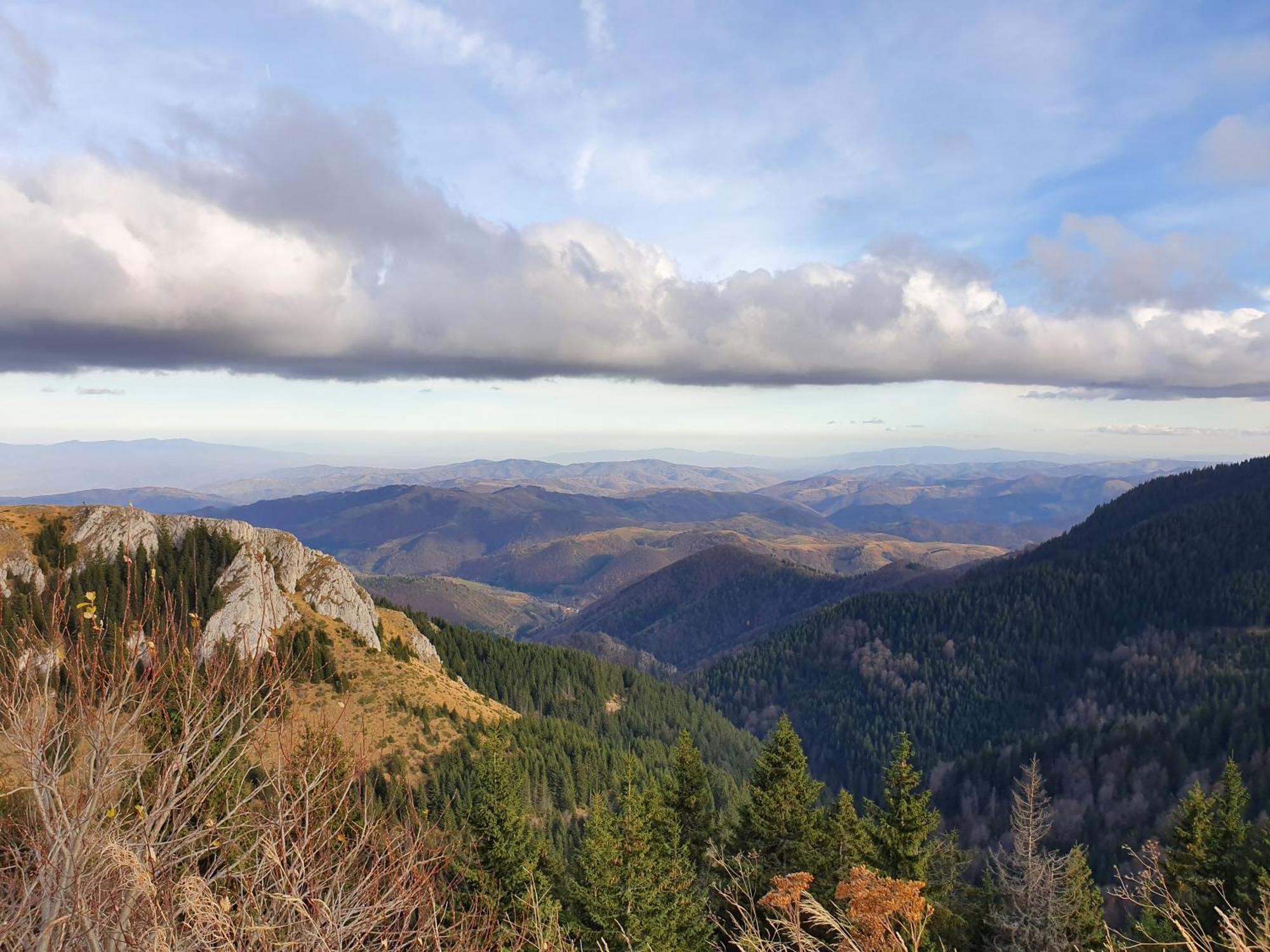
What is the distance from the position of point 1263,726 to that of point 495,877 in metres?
186

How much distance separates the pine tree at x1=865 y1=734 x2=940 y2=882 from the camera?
120 feet

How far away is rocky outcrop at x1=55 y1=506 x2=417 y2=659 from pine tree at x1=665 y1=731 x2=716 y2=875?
8131cm

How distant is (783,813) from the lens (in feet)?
129

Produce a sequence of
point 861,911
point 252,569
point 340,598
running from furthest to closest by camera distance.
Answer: point 340,598 < point 252,569 < point 861,911

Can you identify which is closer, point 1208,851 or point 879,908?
point 879,908

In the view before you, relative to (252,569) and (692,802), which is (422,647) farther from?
(692,802)

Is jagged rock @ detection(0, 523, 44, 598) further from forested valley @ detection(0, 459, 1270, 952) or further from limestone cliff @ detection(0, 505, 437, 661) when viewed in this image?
forested valley @ detection(0, 459, 1270, 952)

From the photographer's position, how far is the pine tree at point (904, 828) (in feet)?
120

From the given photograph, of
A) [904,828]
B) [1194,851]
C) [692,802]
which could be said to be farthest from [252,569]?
[1194,851]

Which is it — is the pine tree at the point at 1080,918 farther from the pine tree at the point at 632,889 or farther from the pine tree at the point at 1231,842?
the pine tree at the point at 632,889

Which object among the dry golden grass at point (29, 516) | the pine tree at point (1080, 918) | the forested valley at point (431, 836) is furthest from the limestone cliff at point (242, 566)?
the pine tree at point (1080, 918)

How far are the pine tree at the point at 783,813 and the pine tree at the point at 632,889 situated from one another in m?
5.28

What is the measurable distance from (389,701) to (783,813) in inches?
3183

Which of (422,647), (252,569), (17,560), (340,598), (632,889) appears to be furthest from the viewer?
(422,647)
